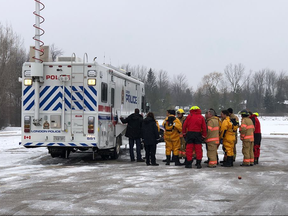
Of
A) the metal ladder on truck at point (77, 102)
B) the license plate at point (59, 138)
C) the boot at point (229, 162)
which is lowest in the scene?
the boot at point (229, 162)

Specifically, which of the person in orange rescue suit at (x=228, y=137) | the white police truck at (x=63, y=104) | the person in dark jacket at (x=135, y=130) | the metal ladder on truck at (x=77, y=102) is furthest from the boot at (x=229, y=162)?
the metal ladder on truck at (x=77, y=102)

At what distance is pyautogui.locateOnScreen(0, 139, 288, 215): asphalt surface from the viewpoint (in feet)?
22.8

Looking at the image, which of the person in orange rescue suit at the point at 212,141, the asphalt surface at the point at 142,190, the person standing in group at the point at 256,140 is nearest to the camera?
the asphalt surface at the point at 142,190

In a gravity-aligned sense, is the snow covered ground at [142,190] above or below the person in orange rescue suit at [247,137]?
below

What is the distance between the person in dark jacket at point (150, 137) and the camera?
13.1 metres

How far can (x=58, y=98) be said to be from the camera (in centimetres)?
1293

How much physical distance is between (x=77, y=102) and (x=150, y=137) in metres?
2.50

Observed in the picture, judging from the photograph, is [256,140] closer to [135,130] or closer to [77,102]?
[135,130]

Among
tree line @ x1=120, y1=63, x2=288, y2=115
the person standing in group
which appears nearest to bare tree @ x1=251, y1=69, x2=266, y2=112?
tree line @ x1=120, y1=63, x2=288, y2=115

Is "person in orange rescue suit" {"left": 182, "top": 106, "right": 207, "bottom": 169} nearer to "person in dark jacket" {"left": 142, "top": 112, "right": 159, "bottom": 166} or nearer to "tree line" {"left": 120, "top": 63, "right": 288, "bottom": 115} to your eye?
"person in dark jacket" {"left": 142, "top": 112, "right": 159, "bottom": 166}

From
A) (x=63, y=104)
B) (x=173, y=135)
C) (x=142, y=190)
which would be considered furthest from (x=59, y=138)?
(x=142, y=190)

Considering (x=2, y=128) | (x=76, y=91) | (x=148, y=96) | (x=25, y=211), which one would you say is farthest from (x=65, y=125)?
(x=148, y=96)

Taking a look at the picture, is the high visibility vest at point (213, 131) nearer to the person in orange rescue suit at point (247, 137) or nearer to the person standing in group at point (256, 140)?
the person in orange rescue suit at point (247, 137)

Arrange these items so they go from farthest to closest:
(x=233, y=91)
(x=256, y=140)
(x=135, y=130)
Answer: (x=233, y=91) → (x=135, y=130) → (x=256, y=140)
